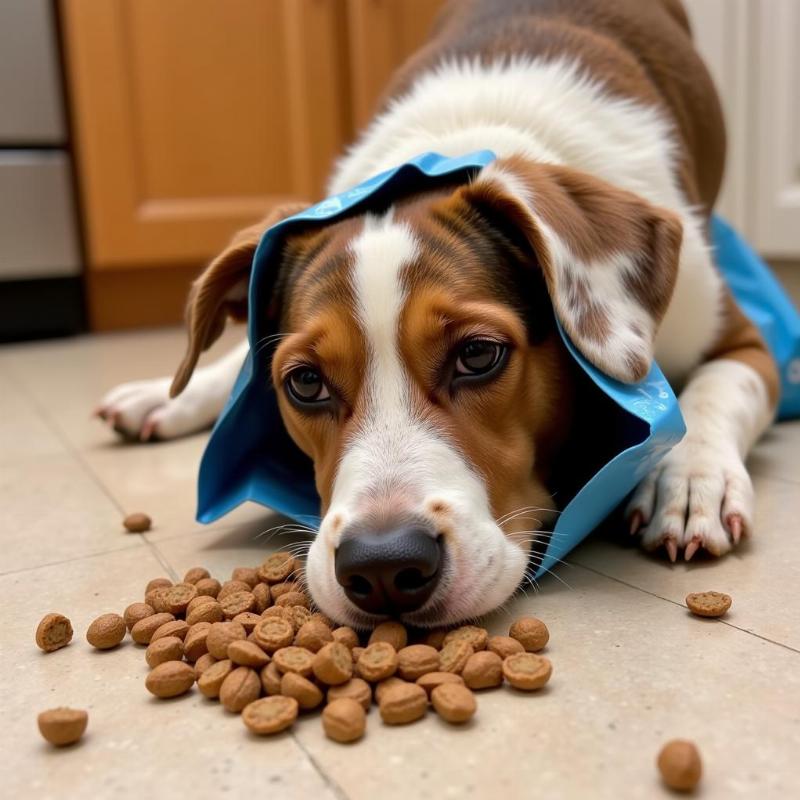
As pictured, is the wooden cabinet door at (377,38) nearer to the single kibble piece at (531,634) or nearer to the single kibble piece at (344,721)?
the single kibble piece at (531,634)

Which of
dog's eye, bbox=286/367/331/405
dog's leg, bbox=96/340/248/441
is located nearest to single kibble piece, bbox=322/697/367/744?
dog's eye, bbox=286/367/331/405

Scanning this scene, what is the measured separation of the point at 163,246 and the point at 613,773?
4018mm

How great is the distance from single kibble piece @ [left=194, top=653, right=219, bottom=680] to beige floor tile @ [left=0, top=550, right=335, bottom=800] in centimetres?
3

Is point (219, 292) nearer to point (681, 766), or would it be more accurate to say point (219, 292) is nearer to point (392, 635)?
point (392, 635)

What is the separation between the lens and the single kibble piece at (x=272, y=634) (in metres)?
1.15

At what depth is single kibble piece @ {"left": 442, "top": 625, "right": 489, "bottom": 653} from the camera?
1.14 m

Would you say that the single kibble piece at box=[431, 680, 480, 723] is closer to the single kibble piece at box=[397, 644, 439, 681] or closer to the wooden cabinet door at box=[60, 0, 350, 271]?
the single kibble piece at box=[397, 644, 439, 681]

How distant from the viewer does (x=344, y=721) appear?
98 cm

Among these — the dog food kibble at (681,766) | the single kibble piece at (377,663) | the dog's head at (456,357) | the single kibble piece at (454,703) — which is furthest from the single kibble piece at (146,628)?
→ the dog food kibble at (681,766)

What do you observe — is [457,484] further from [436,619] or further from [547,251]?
[547,251]

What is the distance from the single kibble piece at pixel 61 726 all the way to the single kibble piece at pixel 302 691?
215 mm

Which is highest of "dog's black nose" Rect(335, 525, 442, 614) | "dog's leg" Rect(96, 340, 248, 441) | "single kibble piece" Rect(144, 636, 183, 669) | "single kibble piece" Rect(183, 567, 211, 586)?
"dog's black nose" Rect(335, 525, 442, 614)

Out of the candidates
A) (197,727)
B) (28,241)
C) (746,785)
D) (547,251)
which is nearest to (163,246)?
(28,241)

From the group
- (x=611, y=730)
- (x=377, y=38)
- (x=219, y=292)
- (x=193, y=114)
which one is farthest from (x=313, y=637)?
(x=377, y=38)
